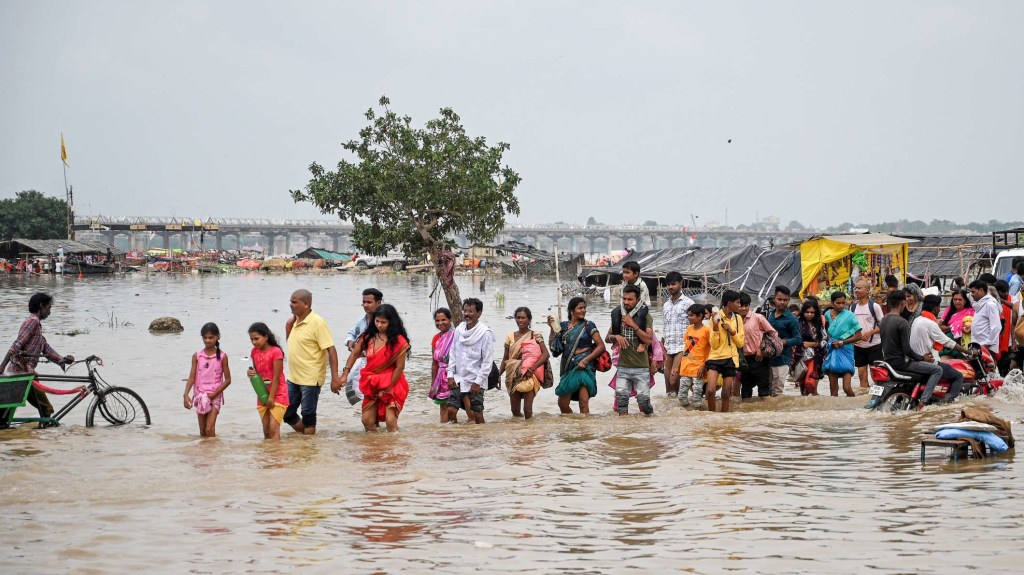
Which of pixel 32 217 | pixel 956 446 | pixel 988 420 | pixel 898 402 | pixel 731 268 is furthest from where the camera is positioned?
pixel 32 217

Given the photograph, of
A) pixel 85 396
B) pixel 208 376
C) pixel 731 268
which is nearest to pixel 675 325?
pixel 208 376

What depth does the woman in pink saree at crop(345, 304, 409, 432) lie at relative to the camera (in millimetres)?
8281

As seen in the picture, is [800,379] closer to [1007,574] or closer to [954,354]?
[954,354]

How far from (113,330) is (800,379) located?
17.7 meters

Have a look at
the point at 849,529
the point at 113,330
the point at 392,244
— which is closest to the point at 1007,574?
the point at 849,529

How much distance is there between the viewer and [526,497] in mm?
6203

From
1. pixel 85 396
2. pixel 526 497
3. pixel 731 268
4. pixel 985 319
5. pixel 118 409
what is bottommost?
pixel 526 497

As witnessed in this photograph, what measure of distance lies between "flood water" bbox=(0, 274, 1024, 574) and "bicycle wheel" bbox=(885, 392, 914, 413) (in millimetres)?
161

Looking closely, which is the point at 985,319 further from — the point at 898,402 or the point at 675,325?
the point at 675,325

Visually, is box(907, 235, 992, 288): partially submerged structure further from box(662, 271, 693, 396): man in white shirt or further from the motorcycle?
box(662, 271, 693, 396): man in white shirt

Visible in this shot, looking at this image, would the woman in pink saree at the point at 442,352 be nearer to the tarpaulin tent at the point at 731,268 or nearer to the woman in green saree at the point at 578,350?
the woman in green saree at the point at 578,350

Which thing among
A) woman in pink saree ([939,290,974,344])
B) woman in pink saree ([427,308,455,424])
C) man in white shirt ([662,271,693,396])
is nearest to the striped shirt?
woman in pink saree ([427,308,455,424])

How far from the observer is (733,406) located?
408 inches

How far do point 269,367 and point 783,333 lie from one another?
5.58 meters
